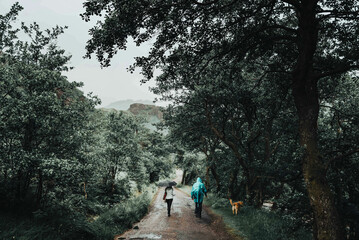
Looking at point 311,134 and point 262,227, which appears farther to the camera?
point 262,227

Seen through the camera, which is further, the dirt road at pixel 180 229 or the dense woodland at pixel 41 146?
the dirt road at pixel 180 229

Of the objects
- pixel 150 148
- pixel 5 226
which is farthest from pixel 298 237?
pixel 150 148

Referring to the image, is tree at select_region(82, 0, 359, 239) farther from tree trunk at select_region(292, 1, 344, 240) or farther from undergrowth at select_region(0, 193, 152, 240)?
undergrowth at select_region(0, 193, 152, 240)

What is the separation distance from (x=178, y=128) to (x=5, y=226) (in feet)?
33.7

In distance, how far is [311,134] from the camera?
4578mm

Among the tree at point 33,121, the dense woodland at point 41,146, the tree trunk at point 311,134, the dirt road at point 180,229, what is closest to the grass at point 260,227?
the dirt road at point 180,229

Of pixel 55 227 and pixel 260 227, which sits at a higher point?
pixel 260 227

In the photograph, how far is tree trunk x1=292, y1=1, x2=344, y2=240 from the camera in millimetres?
4059

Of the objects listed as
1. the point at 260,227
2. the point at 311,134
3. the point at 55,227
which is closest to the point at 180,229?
the point at 260,227

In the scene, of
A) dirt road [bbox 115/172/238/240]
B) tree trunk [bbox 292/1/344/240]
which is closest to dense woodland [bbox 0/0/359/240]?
tree trunk [bbox 292/1/344/240]

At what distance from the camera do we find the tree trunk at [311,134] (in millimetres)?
4059

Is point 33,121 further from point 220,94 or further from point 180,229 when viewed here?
point 220,94

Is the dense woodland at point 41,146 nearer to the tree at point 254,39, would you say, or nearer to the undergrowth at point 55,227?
the undergrowth at point 55,227

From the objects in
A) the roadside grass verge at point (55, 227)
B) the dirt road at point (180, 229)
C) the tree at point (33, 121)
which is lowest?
the dirt road at point (180, 229)
